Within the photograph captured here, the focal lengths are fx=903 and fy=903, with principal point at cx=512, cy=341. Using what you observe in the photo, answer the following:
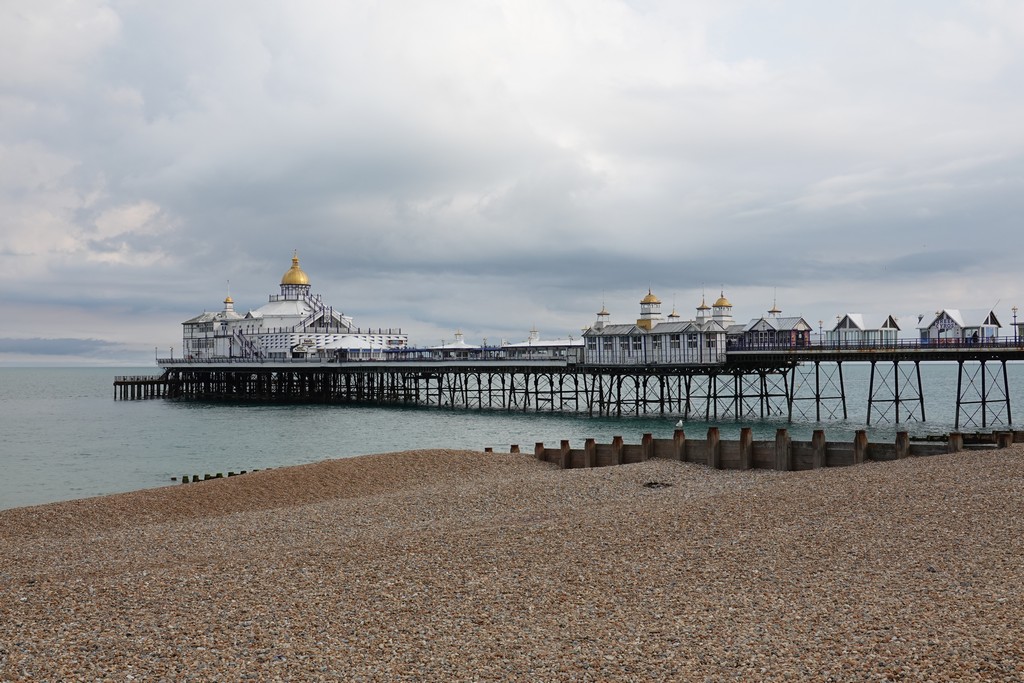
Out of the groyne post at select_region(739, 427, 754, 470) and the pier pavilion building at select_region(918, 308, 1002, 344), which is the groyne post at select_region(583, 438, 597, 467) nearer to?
the groyne post at select_region(739, 427, 754, 470)

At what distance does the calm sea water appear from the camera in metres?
34.3

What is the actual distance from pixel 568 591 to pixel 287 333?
314ft

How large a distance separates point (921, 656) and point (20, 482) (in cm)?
3241

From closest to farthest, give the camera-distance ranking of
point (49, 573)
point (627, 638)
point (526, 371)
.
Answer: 1. point (627, 638)
2. point (49, 573)
3. point (526, 371)

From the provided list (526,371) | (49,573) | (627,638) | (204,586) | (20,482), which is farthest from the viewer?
(526,371)

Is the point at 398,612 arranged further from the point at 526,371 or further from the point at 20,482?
the point at 526,371

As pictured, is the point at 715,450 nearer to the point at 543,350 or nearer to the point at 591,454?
the point at 591,454

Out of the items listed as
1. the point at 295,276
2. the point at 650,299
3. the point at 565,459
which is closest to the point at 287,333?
the point at 295,276

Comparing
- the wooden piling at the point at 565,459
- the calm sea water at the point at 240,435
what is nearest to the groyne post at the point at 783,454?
the wooden piling at the point at 565,459

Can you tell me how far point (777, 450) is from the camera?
2203 cm

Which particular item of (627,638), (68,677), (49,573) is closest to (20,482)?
(49,573)

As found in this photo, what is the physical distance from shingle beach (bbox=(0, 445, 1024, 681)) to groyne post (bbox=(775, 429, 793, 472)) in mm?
4117

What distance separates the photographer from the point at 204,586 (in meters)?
11.2

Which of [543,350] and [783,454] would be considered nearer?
[783,454]
